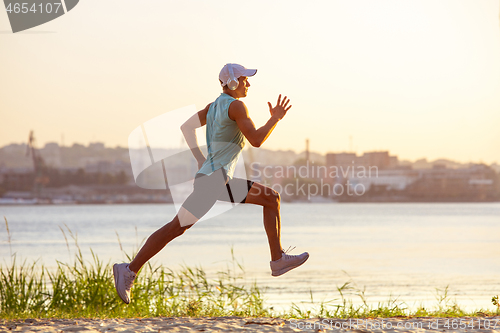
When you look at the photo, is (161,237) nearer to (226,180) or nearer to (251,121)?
(226,180)

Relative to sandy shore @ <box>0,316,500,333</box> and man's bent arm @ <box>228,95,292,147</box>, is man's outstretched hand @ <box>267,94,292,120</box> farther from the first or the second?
sandy shore @ <box>0,316,500,333</box>

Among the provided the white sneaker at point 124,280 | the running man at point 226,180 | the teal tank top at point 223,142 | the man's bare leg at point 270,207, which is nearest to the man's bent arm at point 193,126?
the running man at point 226,180

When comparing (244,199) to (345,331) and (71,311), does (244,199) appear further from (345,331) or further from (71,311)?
(71,311)

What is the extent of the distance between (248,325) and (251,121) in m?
1.68

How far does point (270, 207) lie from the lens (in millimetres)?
4551

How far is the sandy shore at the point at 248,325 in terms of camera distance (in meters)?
4.25

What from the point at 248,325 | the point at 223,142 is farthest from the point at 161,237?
the point at 248,325

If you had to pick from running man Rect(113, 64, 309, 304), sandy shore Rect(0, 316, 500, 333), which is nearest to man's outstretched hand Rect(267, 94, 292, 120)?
running man Rect(113, 64, 309, 304)

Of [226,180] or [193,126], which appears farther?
[193,126]

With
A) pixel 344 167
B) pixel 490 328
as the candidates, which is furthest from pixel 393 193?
pixel 490 328

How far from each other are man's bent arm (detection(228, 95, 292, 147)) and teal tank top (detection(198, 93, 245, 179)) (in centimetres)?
9

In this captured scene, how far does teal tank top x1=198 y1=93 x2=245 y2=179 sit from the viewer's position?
4387mm

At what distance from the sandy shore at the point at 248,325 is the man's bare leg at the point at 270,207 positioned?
617 mm

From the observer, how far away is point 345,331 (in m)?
4.19
